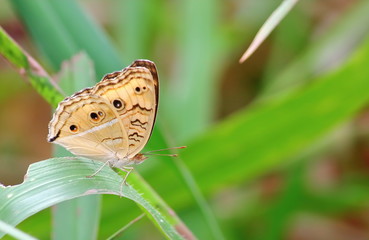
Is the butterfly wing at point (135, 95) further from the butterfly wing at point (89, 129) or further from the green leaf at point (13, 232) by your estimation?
the green leaf at point (13, 232)

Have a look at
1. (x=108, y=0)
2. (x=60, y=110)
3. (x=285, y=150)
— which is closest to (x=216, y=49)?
(x=108, y=0)

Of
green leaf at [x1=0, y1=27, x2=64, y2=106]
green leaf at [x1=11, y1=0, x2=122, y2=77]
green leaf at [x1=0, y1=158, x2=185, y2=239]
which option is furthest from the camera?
green leaf at [x1=11, y1=0, x2=122, y2=77]

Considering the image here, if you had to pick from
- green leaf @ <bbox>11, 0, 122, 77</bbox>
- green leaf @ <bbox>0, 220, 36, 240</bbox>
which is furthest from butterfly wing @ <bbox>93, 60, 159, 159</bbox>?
green leaf @ <bbox>0, 220, 36, 240</bbox>

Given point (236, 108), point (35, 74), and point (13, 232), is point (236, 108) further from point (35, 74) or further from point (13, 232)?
point (13, 232)

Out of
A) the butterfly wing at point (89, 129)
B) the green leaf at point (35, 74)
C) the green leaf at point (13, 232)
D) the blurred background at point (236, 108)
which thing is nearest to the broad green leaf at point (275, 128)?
the blurred background at point (236, 108)

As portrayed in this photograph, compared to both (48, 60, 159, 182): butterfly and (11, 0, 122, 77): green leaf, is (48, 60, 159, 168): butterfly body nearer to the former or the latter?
(48, 60, 159, 182): butterfly

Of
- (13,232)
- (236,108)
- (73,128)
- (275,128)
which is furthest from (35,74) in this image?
(236,108)
